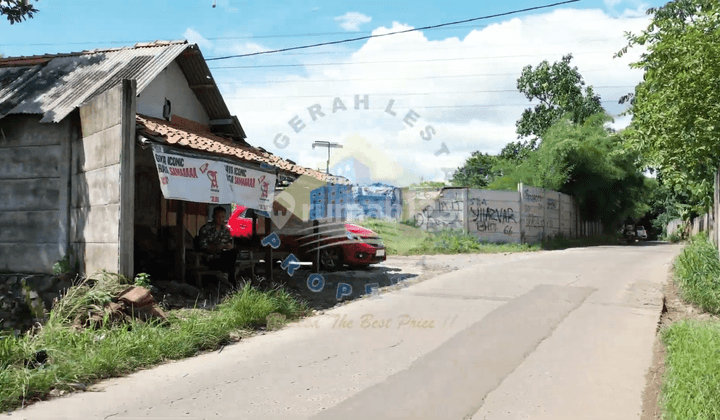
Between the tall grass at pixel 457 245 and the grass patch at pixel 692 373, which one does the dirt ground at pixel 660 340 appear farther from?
the tall grass at pixel 457 245

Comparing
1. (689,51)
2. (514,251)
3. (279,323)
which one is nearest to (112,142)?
(279,323)

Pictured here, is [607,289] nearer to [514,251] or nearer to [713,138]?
[713,138]

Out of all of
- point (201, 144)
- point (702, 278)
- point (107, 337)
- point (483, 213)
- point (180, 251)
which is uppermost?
point (201, 144)

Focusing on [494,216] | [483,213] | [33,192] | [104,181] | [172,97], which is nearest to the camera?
[104,181]

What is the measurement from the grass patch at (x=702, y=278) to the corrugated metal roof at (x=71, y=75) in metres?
10.3

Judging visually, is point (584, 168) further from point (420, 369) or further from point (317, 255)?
point (420, 369)

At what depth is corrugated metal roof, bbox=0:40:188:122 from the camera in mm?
9805

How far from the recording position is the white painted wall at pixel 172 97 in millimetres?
11656

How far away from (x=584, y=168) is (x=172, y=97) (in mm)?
25623

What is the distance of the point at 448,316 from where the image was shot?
9.26 m

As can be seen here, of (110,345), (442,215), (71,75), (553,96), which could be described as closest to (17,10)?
(71,75)

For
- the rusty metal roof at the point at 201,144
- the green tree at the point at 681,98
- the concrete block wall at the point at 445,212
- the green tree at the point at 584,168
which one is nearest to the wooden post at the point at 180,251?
the rusty metal roof at the point at 201,144

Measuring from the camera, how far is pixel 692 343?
22.2ft

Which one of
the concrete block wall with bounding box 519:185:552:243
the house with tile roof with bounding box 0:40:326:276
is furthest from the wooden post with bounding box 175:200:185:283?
the concrete block wall with bounding box 519:185:552:243
